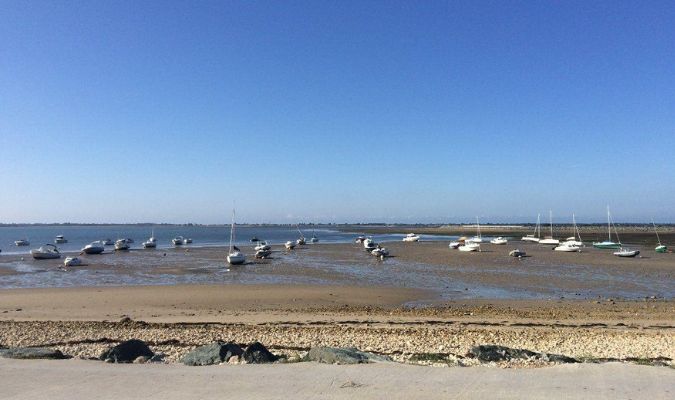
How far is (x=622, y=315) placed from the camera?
73.8ft

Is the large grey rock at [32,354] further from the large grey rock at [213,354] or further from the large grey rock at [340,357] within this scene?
the large grey rock at [340,357]

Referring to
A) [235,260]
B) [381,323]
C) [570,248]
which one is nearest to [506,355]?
[381,323]

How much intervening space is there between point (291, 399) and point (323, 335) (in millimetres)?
8327

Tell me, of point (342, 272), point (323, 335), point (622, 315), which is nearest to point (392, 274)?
point (342, 272)

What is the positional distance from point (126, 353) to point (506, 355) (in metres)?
9.13

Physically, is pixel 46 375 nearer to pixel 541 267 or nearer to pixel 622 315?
pixel 622 315

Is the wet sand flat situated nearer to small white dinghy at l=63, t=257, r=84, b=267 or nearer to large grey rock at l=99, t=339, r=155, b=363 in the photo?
large grey rock at l=99, t=339, r=155, b=363

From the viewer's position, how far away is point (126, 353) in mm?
11891

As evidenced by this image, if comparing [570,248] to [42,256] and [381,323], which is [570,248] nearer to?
[381,323]

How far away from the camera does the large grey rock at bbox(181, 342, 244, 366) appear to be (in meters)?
11.5

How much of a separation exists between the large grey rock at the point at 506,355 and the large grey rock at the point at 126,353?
8075mm

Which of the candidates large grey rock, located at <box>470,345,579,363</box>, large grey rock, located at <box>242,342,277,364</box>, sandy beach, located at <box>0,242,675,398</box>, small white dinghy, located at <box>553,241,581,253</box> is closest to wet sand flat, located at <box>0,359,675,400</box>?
sandy beach, located at <box>0,242,675,398</box>

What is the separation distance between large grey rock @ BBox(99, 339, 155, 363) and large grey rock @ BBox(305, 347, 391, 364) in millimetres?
4122

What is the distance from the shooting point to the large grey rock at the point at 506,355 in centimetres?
1162
